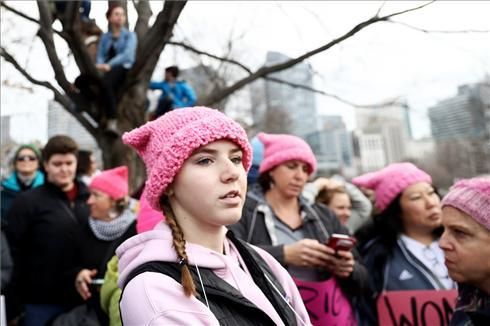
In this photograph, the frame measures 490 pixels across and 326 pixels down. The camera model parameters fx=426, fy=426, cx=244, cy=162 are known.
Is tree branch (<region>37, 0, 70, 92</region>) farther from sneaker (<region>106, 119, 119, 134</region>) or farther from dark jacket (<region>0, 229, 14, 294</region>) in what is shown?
dark jacket (<region>0, 229, 14, 294</region>)

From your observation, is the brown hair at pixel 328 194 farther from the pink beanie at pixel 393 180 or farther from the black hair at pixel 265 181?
the black hair at pixel 265 181

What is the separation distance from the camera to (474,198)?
178 centimetres

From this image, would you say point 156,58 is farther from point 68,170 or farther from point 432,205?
point 432,205

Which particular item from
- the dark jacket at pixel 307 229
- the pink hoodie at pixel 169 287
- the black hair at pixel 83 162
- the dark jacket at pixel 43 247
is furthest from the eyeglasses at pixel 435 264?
the black hair at pixel 83 162

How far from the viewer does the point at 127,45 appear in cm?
411

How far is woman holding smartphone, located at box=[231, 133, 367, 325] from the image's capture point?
2053 millimetres

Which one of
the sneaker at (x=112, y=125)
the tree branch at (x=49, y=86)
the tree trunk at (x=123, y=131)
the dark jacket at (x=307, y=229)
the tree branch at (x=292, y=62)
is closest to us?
the dark jacket at (x=307, y=229)

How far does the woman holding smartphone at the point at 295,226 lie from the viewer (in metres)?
2.05

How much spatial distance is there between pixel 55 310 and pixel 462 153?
34014mm

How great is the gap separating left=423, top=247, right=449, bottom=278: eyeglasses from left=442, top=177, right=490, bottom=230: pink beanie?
766 mm

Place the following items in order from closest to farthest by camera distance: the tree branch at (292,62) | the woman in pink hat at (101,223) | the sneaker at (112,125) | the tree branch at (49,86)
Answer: the woman in pink hat at (101,223), the tree branch at (292,62), the tree branch at (49,86), the sneaker at (112,125)

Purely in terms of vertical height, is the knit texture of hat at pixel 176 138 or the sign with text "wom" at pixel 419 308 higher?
the knit texture of hat at pixel 176 138

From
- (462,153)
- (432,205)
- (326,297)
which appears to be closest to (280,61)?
(432,205)

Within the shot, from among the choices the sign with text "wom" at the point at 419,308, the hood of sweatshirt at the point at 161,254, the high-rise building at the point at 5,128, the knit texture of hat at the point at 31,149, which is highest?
the high-rise building at the point at 5,128
